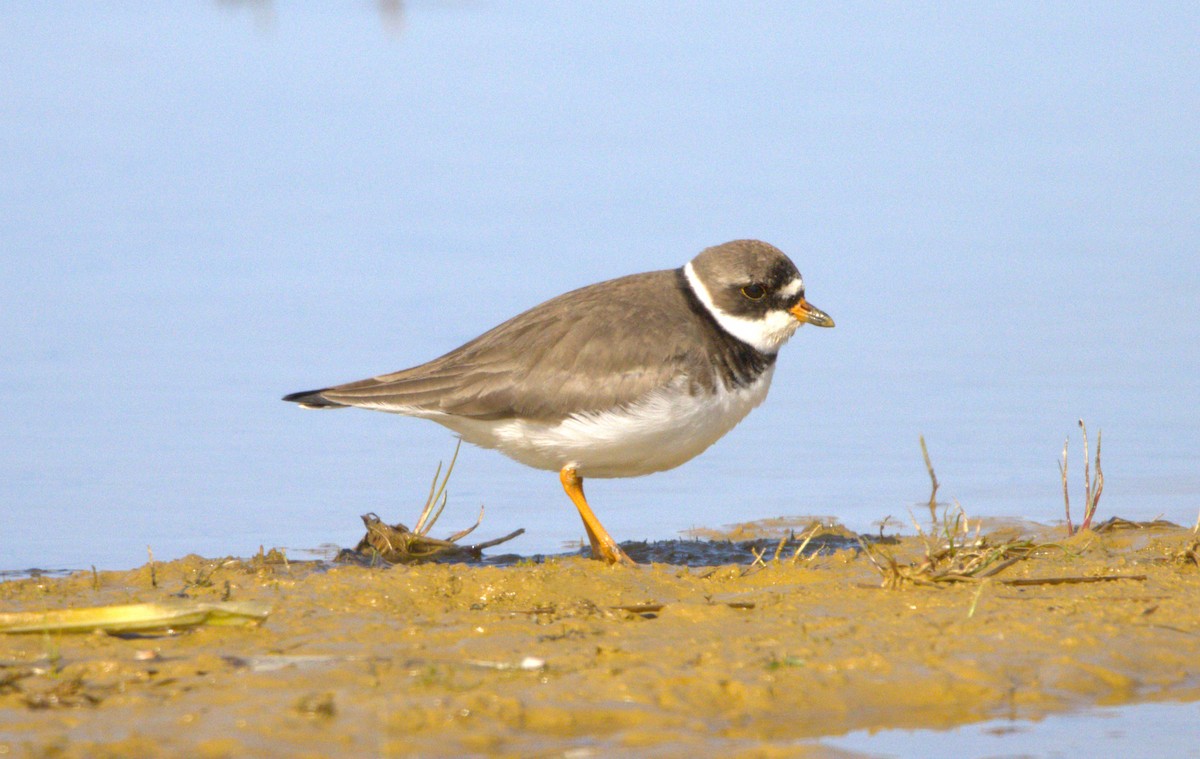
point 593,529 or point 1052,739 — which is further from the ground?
point 593,529

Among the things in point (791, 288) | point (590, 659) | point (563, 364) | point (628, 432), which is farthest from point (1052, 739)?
point (791, 288)

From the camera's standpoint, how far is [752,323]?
7.59 meters

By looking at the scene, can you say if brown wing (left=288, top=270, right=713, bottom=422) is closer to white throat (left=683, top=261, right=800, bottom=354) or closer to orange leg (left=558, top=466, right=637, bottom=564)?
white throat (left=683, top=261, right=800, bottom=354)

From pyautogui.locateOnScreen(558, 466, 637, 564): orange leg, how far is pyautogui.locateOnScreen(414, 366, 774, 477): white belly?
0.06m

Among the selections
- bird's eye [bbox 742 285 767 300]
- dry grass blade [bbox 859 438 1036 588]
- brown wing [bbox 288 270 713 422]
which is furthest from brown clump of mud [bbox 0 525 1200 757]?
bird's eye [bbox 742 285 767 300]

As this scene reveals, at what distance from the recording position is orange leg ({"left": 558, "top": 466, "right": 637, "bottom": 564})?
693 cm

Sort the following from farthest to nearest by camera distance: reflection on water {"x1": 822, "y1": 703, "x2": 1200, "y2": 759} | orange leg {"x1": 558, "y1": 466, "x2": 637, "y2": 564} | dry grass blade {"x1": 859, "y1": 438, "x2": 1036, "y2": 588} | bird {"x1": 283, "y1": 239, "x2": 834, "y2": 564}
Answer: bird {"x1": 283, "y1": 239, "x2": 834, "y2": 564}, orange leg {"x1": 558, "y1": 466, "x2": 637, "y2": 564}, dry grass blade {"x1": 859, "y1": 438, "x2": 1036, "y2": 588}, reflection on water {"x1": 822, "y1": 703, "x2": 1200, "y2": 759}

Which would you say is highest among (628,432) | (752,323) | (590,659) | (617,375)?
(752,323)

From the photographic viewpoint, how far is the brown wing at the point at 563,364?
707cm

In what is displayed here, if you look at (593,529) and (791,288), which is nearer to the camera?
(593,529)

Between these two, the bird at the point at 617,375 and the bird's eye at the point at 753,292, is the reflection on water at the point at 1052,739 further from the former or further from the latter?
the bird's eye at the point at 753,292

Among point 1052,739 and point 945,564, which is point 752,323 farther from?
point 1052,739

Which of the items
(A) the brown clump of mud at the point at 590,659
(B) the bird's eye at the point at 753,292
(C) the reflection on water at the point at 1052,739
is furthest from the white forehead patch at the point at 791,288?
(C) the reflection on water at the point at 1052,739

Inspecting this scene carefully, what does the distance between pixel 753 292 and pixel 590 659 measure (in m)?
3.39
